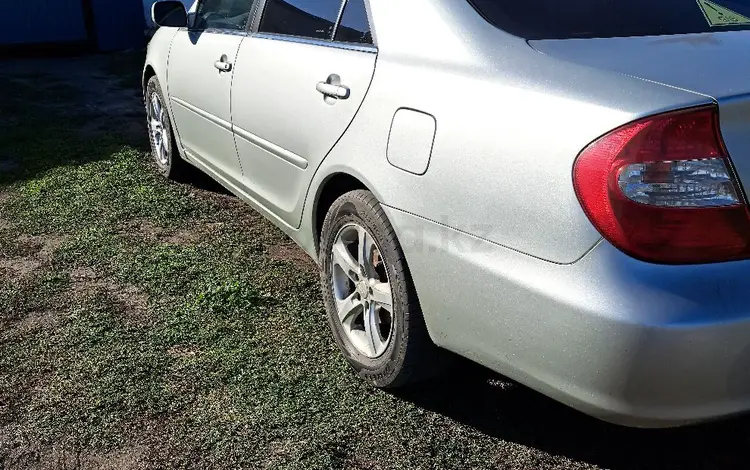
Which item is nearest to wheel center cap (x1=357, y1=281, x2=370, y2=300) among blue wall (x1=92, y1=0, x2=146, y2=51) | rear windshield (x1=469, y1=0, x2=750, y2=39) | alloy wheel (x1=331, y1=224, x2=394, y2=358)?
alloy wheel (x1=331, y1=224, x2=394, y2=358)

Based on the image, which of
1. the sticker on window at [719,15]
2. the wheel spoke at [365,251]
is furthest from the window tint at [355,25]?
the sticker on window at [719,15]

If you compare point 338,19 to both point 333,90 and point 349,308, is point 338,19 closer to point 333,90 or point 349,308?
point 333,90

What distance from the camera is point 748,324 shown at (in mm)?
1840

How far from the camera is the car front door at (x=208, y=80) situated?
375 cm

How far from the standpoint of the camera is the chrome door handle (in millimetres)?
2711

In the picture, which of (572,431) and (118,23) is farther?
(118,23)

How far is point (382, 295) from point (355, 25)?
993 millimetres

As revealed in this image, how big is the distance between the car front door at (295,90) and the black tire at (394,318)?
10.5 inches

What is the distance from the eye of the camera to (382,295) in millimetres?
2707

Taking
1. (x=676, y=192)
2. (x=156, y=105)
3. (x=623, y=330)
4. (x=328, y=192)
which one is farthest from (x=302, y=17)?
(x=156, y=105)

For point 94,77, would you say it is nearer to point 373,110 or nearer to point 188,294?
point 188,294

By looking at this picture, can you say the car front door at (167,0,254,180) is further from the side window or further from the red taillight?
the red taillight

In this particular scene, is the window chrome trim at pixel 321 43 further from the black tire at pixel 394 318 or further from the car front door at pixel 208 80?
the black tire at pixel 394 318

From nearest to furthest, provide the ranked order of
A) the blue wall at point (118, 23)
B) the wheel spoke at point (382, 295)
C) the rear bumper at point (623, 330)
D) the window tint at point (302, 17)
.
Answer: the rear bumper at point (623, 330), the wheel spoke at point (382, 295), the window tint at point (302, 17), the blue wall at point (118, 23)
